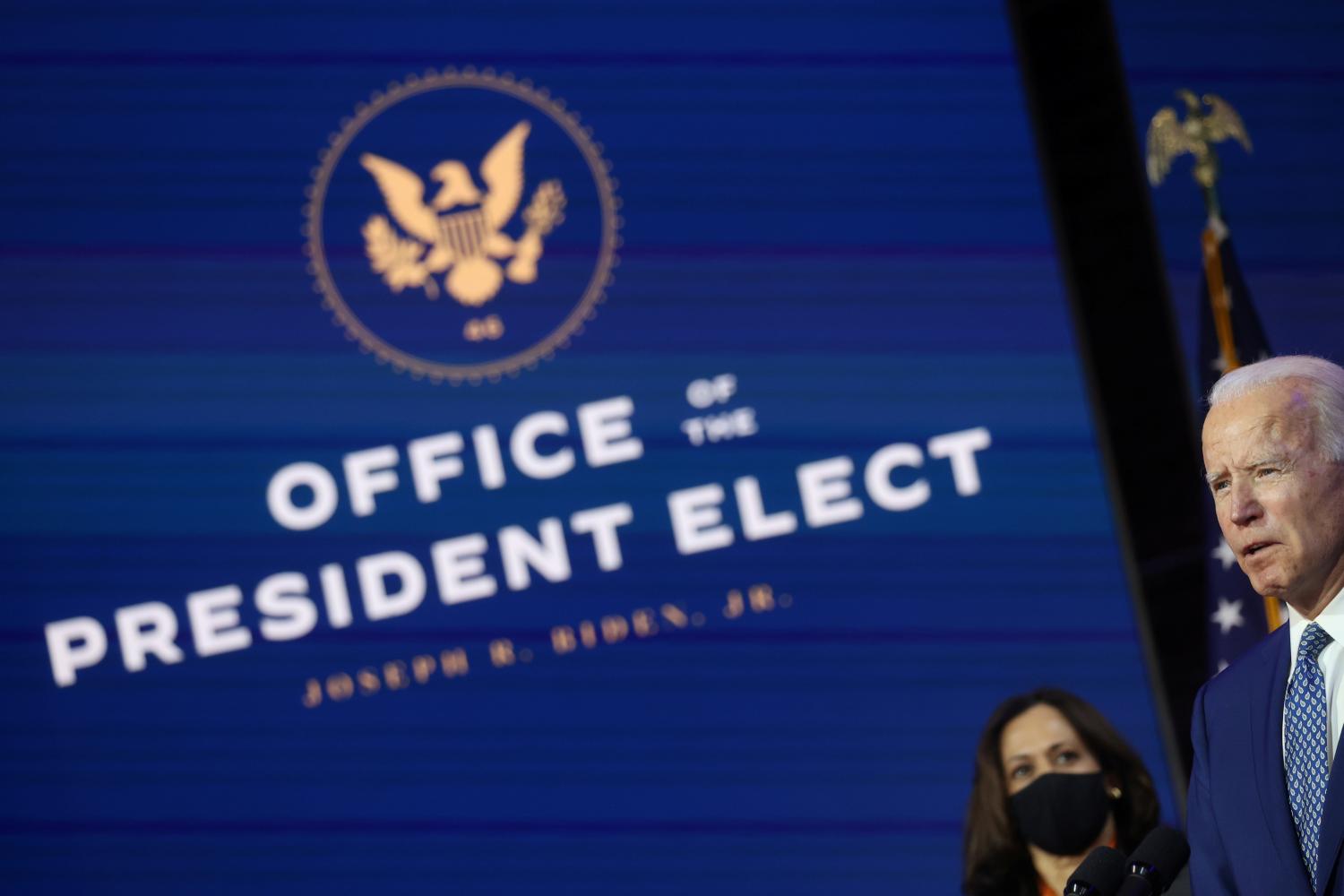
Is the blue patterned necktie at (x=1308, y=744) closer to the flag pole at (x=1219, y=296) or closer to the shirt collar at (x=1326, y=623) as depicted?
the shirt collar at (x=1326, y=623)

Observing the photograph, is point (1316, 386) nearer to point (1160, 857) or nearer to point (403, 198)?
point (1160, 857)

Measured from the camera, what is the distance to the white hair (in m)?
1.63

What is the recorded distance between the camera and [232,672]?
12.9 feet

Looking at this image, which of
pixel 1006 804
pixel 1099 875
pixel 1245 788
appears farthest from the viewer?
pixel 1006 804

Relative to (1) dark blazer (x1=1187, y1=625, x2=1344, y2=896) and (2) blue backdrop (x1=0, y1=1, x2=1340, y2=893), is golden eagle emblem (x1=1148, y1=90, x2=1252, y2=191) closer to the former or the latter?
(2) blue backdrop (x1=0, y1=1, x2=1340, y2=893)

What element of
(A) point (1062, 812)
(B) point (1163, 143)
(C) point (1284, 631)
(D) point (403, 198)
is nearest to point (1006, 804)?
(A) point (1062, 812)

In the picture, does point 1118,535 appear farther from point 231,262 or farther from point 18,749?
point 18,749

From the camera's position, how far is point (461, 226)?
420 cm

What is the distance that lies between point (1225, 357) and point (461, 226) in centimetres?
200

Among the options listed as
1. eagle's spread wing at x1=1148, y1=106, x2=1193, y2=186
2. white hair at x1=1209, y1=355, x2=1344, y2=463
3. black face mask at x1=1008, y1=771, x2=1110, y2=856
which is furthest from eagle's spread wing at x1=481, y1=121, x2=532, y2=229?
white hair at x1=1209, y1=355, x2=1344, y2=463

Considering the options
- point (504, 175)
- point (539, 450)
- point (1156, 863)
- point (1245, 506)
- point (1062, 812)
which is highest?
point (504, 175)

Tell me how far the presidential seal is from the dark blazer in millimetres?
2620

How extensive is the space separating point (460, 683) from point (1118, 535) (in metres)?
1.68

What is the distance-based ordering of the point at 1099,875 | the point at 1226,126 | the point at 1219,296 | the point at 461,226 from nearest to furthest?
the point at 1099,875, the point at 461,226, the point at 1219,296, the point at 1226,126
